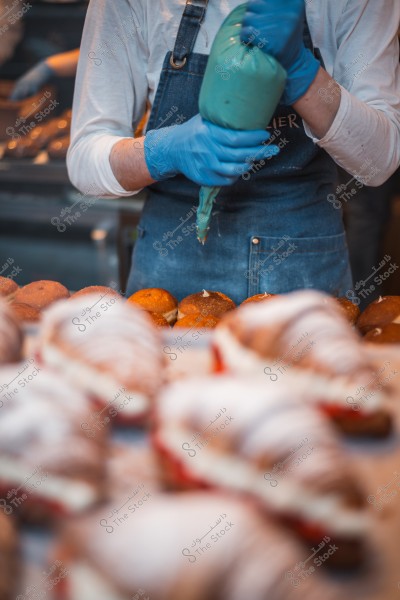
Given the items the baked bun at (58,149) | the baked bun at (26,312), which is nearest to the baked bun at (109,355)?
the baked bun at (26,312)

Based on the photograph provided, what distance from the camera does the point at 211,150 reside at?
167 centimetres

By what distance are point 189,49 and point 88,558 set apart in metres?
1.73

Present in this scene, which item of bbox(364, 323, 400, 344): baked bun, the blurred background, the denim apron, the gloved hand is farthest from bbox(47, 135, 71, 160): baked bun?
bbox(364, 323, 400, 344): baked bun

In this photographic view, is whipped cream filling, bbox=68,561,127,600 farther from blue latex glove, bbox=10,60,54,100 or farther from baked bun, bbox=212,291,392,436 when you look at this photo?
blue latex glove, bbox=10,60,54,100

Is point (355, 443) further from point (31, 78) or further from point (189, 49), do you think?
point (31, 78)

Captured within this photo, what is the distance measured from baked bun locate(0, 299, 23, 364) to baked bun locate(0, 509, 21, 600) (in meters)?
0.26

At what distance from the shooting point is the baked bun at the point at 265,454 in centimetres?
61

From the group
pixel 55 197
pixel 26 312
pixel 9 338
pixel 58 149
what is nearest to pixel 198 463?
pixel 9 338

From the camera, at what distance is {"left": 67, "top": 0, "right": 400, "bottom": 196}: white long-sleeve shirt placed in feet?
6.23

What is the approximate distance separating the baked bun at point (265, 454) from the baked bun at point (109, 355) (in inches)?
3.2

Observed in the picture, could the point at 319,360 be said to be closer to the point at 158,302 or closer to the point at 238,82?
the point at 238,82

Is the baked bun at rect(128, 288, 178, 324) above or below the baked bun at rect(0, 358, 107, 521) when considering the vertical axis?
below

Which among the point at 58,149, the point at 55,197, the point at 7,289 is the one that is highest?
the point at 7,289

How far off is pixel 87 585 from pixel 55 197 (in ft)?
11.7
